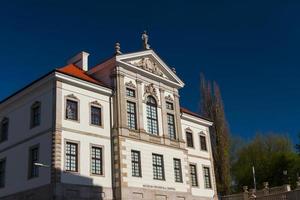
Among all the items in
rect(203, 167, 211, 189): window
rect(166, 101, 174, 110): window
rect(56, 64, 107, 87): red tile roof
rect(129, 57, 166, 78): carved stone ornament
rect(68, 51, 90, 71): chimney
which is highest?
rect(68, 51, 90, 71): chimney

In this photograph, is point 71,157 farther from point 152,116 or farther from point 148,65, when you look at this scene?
point 148,65

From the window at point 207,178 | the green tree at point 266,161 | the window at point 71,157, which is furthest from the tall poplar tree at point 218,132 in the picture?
the window at point 71,157

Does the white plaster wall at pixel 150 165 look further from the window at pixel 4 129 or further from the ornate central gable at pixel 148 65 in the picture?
the window at pixel 4 129

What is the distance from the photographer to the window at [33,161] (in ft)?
93.2

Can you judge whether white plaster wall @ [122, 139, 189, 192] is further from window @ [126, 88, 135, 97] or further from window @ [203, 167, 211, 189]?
window @ [203, 167, 211, 189]

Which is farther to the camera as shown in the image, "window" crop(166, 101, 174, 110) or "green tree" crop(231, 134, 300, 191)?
"green tree" crop(231, 134, 300, 191)

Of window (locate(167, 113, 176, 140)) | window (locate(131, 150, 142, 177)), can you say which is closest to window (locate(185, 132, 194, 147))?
window (locate(167, 113, 176, 140))

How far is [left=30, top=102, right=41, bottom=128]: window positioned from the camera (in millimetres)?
29756

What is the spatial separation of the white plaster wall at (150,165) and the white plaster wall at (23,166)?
5.80m

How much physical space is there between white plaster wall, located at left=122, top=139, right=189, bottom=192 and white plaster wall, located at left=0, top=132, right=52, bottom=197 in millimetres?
5805

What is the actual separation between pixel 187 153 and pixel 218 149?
12507mm

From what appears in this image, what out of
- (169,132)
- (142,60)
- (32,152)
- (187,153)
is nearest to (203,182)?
(187,153)

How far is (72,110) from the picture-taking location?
1168 inches

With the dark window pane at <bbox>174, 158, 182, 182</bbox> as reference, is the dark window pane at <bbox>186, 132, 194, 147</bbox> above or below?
above
